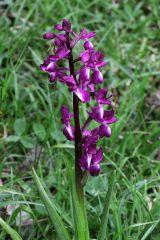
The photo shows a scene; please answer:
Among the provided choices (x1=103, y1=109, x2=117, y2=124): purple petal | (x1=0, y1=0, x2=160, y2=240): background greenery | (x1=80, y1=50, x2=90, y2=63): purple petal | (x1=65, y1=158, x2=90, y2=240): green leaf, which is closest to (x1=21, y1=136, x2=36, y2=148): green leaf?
(x1=0, y1=0, x2=160, y2=240): background greenery

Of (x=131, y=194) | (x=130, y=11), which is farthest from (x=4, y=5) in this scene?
(x=131, y=194)

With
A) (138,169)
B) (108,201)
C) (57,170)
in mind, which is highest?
(108,201)

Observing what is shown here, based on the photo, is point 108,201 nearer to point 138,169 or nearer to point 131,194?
point 131,194

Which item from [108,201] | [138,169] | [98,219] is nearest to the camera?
[108,201]

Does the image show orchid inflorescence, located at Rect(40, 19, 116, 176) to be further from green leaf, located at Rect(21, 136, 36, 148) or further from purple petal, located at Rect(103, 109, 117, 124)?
green leaf, located at Rect(21, 136, 36, 148)

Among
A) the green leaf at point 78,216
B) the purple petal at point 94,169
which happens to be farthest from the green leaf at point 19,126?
the purple petal at point 94,169

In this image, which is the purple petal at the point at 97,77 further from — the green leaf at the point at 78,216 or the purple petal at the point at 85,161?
the green leaf at the point at 78,216

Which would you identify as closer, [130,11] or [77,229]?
[77,229]
